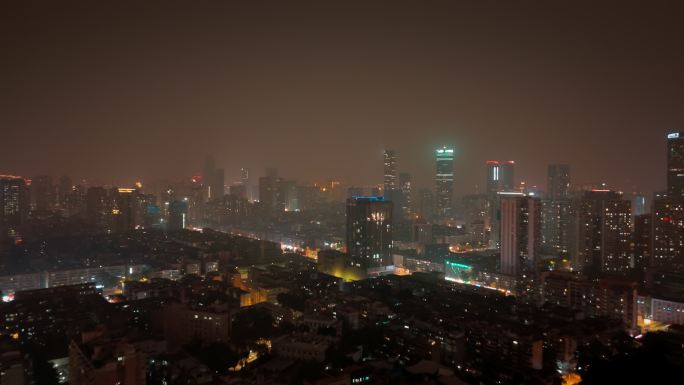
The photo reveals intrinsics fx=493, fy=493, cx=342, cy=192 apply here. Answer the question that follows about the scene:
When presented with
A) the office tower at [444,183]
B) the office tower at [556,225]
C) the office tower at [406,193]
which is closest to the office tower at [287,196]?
the office tower at [406,193]

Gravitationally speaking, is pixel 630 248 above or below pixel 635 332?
above

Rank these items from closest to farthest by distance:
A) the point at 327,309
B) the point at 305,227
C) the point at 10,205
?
the point at 327,309 → the point at 10,205 → the point at 305,227

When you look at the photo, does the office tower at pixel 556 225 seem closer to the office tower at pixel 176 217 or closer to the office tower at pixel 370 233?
the office tower at pixel 370 233

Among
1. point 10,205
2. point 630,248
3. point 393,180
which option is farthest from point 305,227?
point 630,248

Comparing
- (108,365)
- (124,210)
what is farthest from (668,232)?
(124,210)

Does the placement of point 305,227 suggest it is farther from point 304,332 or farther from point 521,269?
point 304,332

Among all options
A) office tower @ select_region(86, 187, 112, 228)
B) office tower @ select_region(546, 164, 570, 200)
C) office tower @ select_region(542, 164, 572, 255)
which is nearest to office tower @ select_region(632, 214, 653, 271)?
office tower @ select_region(542, 164, 572, 255)
